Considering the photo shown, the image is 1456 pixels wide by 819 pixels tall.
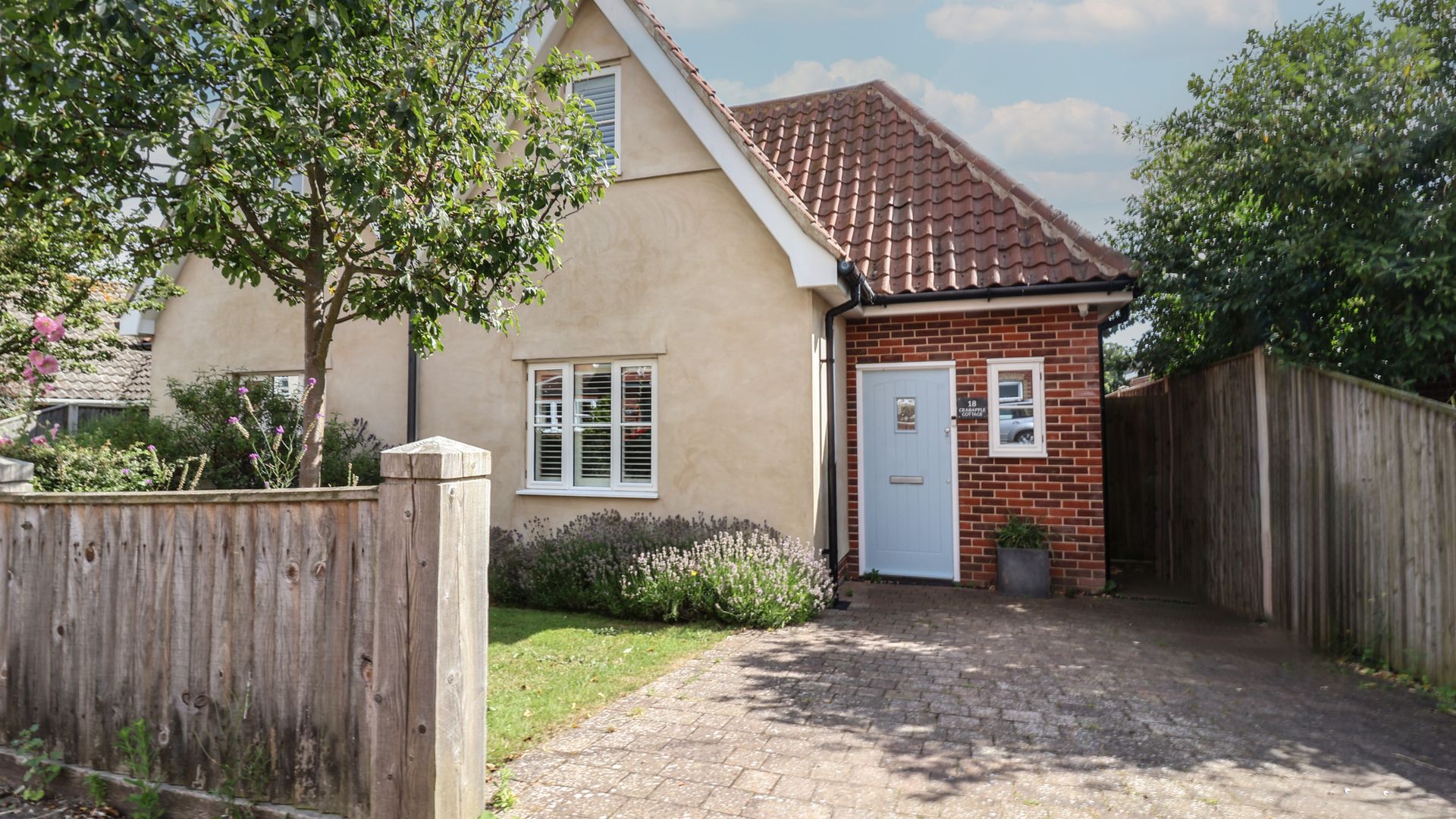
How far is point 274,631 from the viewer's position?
3.11m

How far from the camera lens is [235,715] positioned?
124 inches

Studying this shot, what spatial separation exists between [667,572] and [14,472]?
4566 millimetres

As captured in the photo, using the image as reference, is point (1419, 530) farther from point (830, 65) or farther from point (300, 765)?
point (830, 65)

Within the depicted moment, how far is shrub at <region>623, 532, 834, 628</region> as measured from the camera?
6.80 metres

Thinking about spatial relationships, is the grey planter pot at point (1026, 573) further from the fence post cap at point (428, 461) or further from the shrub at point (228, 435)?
the shrub at point (228, 435)

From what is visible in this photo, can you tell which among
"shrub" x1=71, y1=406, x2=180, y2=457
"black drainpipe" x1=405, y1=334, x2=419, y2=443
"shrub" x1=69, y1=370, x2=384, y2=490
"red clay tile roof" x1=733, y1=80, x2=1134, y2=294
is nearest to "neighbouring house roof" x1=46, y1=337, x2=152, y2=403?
"shrub" x1=71, y1=406, x2=180, y2=457

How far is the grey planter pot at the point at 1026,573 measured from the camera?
8070 millimetres

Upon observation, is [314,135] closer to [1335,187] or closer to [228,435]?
[228,435]

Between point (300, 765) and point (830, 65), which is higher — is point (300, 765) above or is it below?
below

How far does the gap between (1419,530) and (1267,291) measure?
2.56m

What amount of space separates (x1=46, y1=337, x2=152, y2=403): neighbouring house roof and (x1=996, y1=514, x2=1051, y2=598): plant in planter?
16.3 metres

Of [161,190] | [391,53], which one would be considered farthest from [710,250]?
[161,190]

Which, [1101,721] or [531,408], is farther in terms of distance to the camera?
[531,408]

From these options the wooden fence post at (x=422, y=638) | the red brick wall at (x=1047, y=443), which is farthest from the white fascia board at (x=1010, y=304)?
the wooden fence post at (x=422, y=638)
